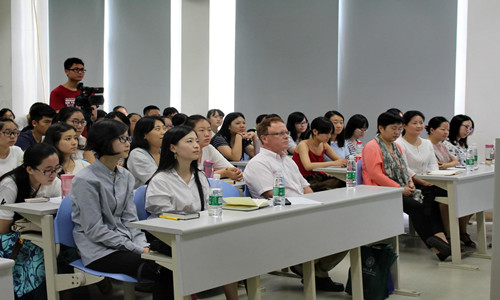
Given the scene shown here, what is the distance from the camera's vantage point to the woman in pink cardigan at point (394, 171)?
422 centimetres

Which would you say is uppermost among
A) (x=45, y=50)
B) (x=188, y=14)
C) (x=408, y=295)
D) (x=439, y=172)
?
(x=188, y=14)

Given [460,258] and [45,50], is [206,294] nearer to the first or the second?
[460,258]

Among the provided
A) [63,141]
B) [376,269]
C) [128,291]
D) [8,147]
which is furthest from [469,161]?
[8,147]

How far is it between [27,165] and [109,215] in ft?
2.07

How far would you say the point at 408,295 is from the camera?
3.58 metres

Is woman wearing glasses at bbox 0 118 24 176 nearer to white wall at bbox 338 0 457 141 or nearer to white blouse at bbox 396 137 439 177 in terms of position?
white blouse at bbox 396 137 439 177

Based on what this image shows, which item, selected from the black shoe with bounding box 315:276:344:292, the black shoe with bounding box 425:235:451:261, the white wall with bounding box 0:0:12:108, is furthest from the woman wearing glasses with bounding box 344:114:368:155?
the white wall with bounding box 0:0:12:108

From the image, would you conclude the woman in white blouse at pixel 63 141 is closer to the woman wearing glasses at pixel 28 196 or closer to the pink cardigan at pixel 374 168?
the woman wearing glasses at pixel 28 196

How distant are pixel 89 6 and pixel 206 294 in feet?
22.7

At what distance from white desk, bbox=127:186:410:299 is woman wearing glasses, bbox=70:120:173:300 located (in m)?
0.31

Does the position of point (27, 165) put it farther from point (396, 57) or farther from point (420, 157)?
point (396, 57)

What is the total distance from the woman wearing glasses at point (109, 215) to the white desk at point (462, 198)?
248 centimetres

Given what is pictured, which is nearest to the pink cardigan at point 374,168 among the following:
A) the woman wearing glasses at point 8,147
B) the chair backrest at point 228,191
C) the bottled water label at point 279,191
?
the chair backrest at point 228,191

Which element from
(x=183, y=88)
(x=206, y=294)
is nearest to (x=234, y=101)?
(x=183, y=88)
